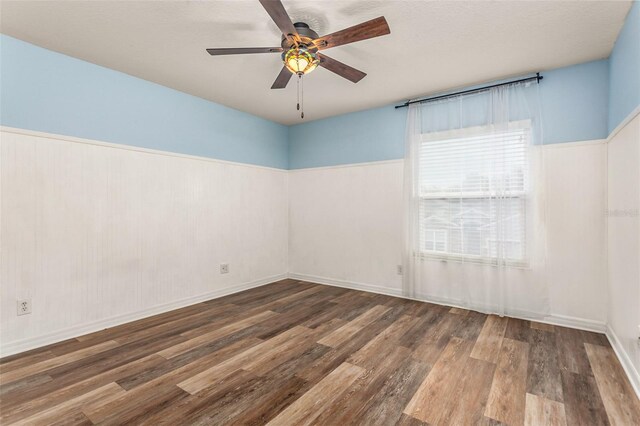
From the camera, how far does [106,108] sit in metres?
2.90

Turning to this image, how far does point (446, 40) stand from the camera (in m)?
2.42

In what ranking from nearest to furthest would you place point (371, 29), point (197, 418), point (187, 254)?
point (197, 418) < point (371, 29) < point (187, 254)

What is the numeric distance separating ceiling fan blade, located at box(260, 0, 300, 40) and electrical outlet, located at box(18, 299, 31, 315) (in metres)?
2.90

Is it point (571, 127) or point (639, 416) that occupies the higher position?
point (571, 127)

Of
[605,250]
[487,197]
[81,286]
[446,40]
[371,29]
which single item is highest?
[446,40]

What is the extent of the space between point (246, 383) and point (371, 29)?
2.38 meters

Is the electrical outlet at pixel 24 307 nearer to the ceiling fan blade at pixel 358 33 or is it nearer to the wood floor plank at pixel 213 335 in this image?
the wood floor plank at pixel 213 335

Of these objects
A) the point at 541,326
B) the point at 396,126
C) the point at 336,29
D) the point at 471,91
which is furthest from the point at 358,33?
the point at 541,326

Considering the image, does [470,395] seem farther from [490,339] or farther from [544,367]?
[490,339]

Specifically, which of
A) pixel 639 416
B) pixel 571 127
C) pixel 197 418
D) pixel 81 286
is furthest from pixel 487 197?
pixel 81 286

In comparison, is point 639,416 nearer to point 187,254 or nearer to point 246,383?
point 246,383

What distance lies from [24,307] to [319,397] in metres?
2.50

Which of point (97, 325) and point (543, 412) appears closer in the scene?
point (543, 412)

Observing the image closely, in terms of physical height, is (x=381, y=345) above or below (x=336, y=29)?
below
